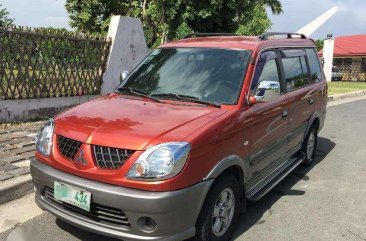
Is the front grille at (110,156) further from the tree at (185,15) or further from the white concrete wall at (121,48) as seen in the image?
the tree at (185,15)

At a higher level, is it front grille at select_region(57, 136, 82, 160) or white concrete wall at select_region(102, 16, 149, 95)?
white concrete wall at select_region(102, 16, 149, 95)

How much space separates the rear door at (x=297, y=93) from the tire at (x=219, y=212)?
5.39ft

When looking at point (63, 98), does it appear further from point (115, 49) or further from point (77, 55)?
point (115, 49)

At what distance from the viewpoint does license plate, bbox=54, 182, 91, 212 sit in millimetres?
3145

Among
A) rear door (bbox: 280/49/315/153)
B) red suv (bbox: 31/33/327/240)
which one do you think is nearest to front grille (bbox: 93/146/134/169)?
red suv (bbox: 31/33/327/240)

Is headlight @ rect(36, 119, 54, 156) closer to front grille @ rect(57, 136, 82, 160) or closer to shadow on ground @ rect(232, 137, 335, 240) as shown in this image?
front grille @ rect(57, 136, 82, 160)

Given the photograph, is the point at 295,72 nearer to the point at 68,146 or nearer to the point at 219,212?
the point at 219,212

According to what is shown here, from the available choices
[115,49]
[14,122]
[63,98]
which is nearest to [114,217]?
[14,122]

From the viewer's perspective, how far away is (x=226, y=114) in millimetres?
3662

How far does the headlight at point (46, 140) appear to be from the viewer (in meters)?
3.57

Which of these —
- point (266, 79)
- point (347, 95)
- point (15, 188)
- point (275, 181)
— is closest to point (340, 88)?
point (347, 95)

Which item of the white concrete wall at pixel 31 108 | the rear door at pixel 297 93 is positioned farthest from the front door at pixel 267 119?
the white concrete wall at pixel 31 108

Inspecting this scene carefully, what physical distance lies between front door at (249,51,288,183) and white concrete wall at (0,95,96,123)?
5003mm

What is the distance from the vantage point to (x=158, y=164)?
3.04 metres
